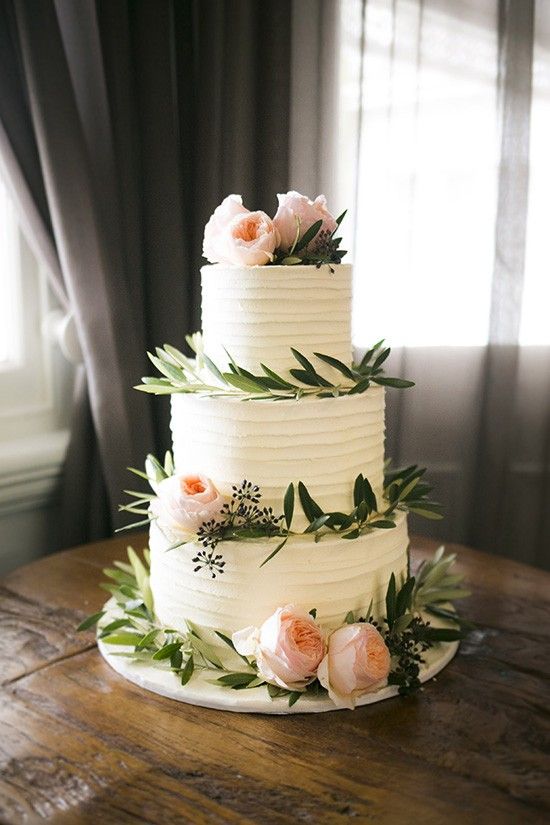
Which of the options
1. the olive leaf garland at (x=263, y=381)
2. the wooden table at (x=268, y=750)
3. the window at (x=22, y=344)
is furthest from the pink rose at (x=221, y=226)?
the window at (x=22, y=344)

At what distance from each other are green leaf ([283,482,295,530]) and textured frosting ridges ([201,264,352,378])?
6.1 inches

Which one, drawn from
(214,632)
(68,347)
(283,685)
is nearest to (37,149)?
(68,347)

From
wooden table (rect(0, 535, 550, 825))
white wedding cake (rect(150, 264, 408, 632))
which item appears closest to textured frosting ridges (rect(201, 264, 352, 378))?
white wedding cake (rect(150, 264, 408, 632))

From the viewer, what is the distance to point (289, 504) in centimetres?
105

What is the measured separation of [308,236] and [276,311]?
105 mm

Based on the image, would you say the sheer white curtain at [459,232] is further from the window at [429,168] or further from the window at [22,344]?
the window at [22,344]

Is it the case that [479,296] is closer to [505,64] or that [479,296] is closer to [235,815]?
[505,64]

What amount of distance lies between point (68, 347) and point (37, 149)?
384 mm

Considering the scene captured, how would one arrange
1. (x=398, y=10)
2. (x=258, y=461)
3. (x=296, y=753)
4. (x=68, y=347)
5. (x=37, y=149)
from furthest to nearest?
(x=398, y=10) < (x=68, y=347) < (x=37, y=149) < (x=258, y=461) < (x=296, y=753)

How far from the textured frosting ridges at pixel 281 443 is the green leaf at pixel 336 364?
0.03 meters

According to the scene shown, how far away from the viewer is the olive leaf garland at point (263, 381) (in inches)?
42.2

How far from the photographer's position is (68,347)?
1784mm

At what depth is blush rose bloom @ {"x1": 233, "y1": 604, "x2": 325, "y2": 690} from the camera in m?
1.01

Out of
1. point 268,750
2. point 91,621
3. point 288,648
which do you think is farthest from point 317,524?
point 91,621
